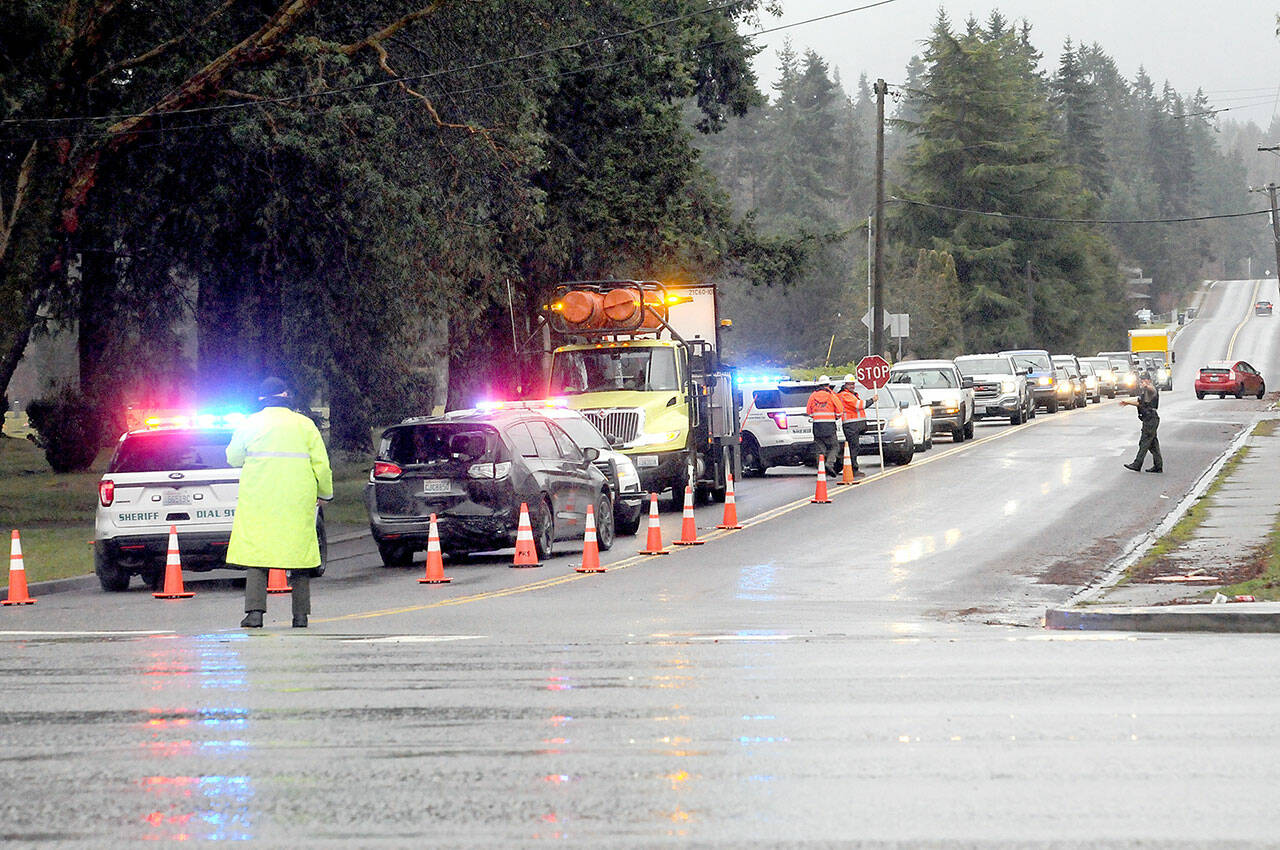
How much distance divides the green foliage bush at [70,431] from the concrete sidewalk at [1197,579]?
28.0 metres

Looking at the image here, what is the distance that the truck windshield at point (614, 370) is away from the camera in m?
27.8

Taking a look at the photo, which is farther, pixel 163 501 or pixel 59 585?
pixel 59 585

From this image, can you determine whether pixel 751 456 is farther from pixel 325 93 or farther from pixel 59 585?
pixel 59 585

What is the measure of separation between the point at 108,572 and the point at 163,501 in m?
0.94

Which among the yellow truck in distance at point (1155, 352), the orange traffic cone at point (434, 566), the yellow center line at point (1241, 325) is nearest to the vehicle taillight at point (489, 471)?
the orange traffic cone at point (434, 566)

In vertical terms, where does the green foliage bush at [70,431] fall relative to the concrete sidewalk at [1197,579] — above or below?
above

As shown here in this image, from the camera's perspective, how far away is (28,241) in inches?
1040

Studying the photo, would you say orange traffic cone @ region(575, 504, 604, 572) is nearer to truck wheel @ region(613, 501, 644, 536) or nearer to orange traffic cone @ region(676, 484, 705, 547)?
orange traffic cone @ region(676, 484, 705, 547)

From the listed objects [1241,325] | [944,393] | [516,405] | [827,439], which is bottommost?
[827,439]

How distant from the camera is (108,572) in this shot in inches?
725

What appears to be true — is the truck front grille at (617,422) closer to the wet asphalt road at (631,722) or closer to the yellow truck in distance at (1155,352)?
the wet asphalt road at (631,722)

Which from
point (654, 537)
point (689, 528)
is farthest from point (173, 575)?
point (689, 528)

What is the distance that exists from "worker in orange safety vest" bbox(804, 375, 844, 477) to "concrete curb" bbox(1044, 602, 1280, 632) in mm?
18986

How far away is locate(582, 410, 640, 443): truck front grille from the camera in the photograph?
88.5 ft
